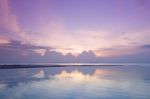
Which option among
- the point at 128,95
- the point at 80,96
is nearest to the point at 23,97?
the point at 80,96

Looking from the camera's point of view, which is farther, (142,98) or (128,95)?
(128,95)

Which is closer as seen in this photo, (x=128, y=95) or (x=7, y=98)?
(x=7, y=98)

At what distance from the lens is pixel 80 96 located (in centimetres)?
1355

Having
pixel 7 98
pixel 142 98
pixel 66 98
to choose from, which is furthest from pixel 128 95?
pixel 7 98

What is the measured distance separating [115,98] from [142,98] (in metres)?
1.76

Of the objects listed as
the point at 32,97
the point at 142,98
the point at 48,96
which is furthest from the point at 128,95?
the point at 32,97

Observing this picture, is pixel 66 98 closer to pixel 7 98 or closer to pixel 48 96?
pixel 48 96

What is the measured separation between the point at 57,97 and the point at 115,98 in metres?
3.71

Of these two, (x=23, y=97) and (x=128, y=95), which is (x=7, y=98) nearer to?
(x=23, y=97)

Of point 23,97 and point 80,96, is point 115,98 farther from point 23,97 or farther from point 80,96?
point 23,97

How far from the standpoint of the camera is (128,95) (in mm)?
14016

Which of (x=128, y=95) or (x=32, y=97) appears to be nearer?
(x=32, y=97)

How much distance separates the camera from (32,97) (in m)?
13.0

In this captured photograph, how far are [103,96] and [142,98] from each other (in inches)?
97.8
